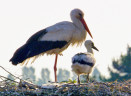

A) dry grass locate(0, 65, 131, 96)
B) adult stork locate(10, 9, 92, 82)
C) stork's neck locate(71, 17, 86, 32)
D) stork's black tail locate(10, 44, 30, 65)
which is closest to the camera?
dry grass locate(0, 65, 131, 96)

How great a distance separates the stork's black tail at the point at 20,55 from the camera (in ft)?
34.4

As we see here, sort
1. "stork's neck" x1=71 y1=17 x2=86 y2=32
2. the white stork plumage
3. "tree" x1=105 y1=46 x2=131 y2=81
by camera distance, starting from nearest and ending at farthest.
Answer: the white stork plumage → "stork's neck" x1=71 y1=17 x2=86 y2=32 → "tree" x1=105 y1=46 x2=131 y2=81

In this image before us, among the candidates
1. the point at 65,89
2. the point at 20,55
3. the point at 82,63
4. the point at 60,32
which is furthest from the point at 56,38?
the point at 65,89

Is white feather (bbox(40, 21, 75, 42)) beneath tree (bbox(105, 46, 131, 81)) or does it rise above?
beneath

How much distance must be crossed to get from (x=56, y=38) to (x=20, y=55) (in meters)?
1.13

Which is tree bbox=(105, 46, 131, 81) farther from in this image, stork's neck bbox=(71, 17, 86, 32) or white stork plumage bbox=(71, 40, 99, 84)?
white stork plumage bbox=(71, 40, 99, 84)

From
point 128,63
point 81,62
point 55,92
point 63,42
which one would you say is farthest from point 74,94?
point 128,63

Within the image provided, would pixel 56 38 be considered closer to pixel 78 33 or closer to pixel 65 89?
pixel 78 33

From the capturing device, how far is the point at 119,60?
3688 cm

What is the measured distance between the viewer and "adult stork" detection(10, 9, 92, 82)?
432 inches

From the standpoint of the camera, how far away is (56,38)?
36.5 ft

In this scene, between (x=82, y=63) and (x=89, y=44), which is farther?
(x=89, y=44)

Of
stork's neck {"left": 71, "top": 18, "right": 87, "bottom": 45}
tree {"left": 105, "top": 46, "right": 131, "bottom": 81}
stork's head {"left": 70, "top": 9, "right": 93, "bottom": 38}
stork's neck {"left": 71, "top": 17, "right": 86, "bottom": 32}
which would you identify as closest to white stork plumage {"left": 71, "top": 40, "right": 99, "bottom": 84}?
stork's neck {"left": 71, "top": 18, "right": 87, "bottom": 45}

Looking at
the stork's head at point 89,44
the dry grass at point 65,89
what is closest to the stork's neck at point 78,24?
the stork's head at point 89,44
